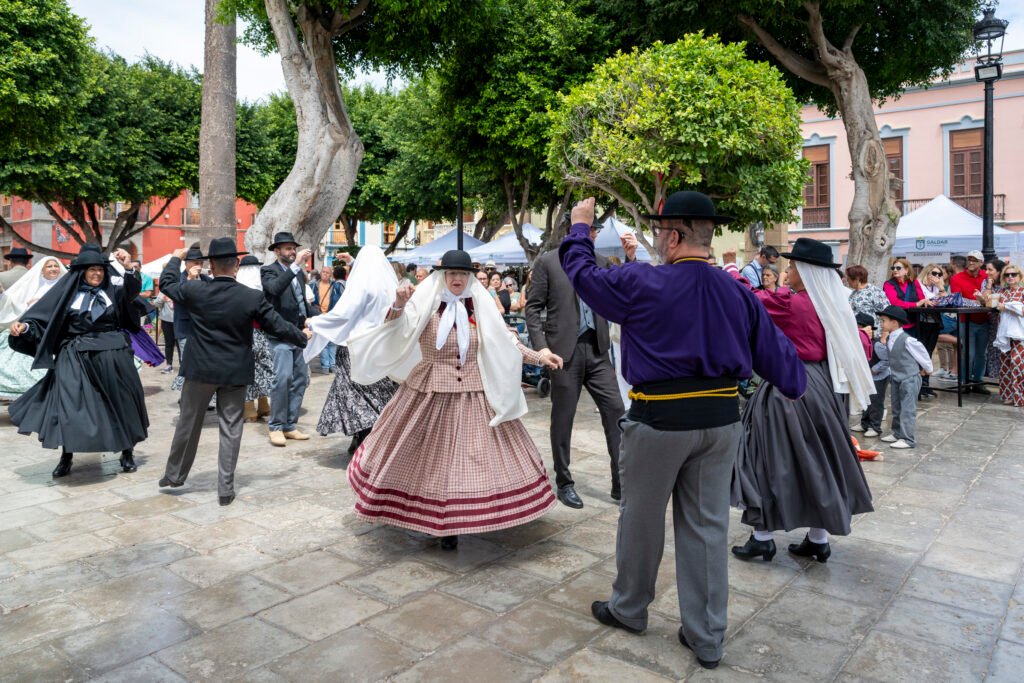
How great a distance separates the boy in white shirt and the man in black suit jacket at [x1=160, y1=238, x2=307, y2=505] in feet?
19.1

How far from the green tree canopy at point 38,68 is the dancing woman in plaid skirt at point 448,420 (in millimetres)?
9786

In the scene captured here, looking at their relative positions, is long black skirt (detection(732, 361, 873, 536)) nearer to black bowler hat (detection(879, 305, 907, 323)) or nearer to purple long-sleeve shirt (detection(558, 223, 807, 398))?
purple long-sleeve shirt (detection(558, 223, 807, 398))

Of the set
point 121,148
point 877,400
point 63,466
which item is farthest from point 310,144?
point 121,148

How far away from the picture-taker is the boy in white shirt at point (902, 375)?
25.2ft

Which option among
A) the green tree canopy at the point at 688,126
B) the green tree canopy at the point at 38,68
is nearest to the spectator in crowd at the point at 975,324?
the green tree canopy at the point at 688,126

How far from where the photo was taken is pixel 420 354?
474cm

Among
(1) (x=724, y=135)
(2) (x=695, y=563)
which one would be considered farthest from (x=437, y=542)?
(1) (x=724, y=135)

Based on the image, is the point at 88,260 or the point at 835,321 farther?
the point at 88,260

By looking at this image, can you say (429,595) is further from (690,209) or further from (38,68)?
(38,68)

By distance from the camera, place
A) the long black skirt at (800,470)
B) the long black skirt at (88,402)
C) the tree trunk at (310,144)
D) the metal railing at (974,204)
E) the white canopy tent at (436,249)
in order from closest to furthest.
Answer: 1. the long black skirt at (800,470)
2. the long black skirt at (88,402)
3. the tree trunk at (310,144)
4. the white canopy tent at (436,249)
5. the metal railing at (974,204)

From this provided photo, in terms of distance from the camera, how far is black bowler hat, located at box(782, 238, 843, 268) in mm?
4387

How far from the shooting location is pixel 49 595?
3945mm

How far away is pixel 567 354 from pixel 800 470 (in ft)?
5.92

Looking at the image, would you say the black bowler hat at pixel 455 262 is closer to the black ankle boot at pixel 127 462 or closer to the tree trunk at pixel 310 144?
the black ankle boot at pixel 127 462
